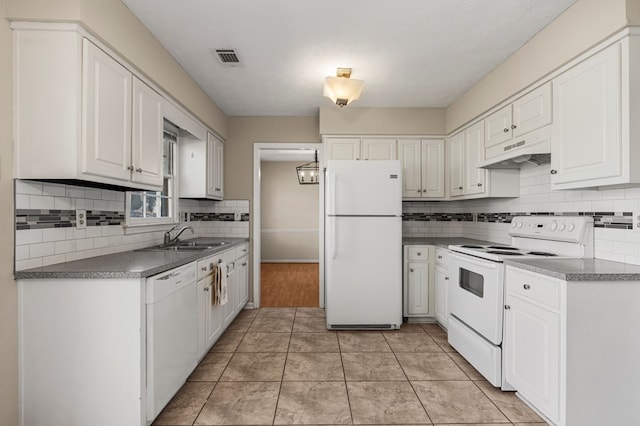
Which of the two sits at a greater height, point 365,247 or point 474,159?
point 474,159

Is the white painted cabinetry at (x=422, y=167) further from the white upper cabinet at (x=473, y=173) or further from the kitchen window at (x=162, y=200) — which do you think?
the kitchen window at (x=162, y=200)

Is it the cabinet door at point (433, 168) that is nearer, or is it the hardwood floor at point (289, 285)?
the cabinet door at point (433, 168)

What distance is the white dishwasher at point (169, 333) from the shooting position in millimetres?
1764

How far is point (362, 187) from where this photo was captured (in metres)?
3.32

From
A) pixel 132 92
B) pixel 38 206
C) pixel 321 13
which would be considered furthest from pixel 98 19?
pixel 321 13

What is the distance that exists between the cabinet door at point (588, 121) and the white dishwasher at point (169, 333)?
8.26 ft

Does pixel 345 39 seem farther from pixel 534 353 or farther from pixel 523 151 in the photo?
pixel 534 353

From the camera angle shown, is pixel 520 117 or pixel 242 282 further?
pixel 242 282

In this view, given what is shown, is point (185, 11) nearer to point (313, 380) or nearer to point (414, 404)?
point (313, 380)

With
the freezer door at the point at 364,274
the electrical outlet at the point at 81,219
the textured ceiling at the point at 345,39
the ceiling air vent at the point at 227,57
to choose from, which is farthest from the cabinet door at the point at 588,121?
the electrical outlet at the point at 81,219

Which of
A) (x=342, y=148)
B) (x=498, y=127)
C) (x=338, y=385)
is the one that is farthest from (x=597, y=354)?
(x=342, y=148)

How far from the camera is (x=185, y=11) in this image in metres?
2.05

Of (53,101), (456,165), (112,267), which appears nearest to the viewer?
(53,101)

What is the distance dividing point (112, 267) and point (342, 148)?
2.67 m
